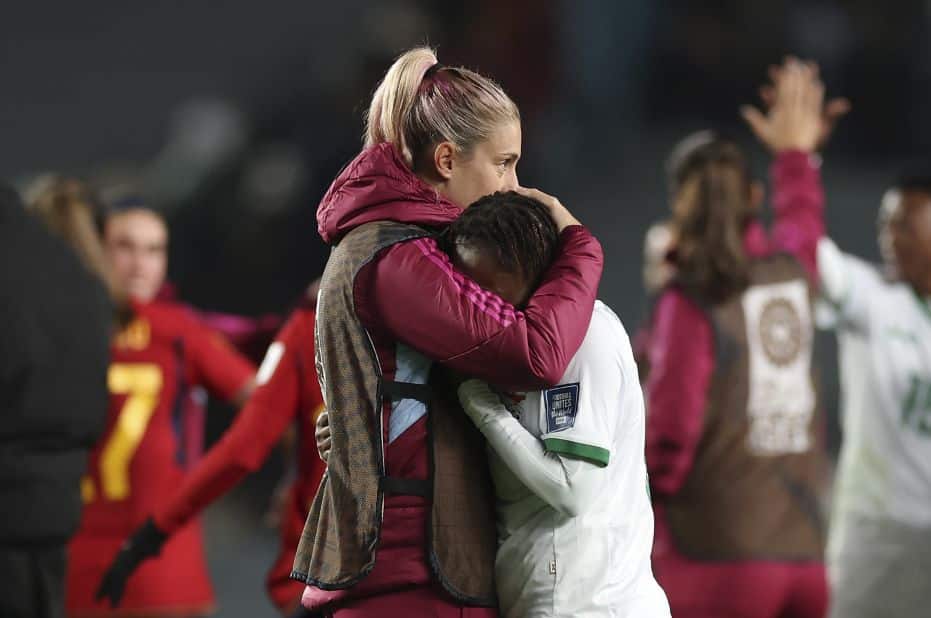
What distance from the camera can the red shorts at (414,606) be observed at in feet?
7.47

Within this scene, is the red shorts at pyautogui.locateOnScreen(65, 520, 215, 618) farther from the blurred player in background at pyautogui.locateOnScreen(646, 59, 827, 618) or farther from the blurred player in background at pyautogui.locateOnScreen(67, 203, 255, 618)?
the blurred player in background at pyautogui.locateOnScreen(646, 59, 827, 618)

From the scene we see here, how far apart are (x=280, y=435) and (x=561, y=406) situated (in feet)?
5.06

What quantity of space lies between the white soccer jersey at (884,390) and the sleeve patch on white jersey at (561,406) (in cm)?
226

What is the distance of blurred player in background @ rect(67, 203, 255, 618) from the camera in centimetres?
446

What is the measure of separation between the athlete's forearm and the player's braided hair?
25 cm

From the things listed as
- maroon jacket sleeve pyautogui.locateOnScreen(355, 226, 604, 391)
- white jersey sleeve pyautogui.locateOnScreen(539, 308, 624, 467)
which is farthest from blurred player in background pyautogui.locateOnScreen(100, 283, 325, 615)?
white jersey sleeve pyautogui.locateOnScreen(539, 308, 624, 467)

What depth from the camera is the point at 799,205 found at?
4.32 metres

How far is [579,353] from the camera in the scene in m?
2.34

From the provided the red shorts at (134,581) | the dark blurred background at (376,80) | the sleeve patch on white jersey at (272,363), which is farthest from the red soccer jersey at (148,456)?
the dark blurred background at (376,80)

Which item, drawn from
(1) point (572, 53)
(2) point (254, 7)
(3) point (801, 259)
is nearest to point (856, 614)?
(3) point (801, 259)

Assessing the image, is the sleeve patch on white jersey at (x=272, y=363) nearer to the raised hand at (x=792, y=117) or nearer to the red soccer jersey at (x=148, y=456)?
the red soccer jersey at (x=148, y=456)

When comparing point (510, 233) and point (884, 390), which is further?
point (884, 390)

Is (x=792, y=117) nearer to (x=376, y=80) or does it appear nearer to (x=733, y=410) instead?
(x=733, y=410)

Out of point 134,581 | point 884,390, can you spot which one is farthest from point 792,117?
point 134,581
